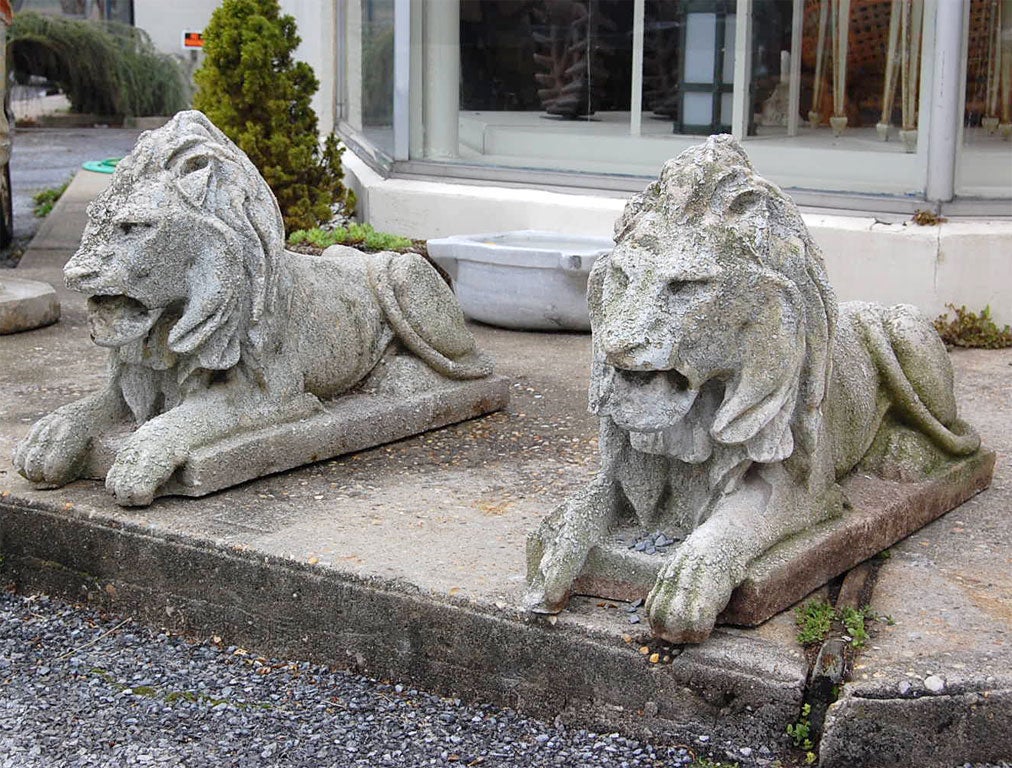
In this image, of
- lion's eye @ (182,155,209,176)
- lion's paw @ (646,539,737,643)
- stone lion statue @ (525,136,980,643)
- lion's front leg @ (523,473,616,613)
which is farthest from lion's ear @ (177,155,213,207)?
lion's paw @ (646,539,737,643)

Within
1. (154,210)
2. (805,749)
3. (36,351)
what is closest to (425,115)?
(36,351)

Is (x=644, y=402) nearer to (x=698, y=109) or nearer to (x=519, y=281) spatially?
(x=519, y=281)

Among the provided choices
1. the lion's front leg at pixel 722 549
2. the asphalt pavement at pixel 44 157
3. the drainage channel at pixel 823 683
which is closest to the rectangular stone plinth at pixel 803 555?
the lion's front leg at pixel 722 549

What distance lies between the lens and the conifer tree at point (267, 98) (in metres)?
8.23

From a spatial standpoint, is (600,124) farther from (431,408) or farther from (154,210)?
(154,210)

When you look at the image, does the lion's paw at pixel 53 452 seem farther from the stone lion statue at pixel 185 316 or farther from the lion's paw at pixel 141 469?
the lion's paw at pixel 141 469

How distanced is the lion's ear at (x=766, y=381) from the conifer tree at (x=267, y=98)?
205 inches

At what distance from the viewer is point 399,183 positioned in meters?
8.87

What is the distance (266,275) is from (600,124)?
13.7 ft

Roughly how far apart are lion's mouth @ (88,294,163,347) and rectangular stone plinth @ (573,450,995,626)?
1672 mm

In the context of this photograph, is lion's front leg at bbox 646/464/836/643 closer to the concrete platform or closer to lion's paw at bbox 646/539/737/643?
lion's paw at bbox 646/539/737/643

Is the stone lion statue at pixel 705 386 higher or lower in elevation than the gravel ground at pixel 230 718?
higher

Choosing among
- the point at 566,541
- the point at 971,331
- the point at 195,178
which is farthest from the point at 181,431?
the point at 971,331

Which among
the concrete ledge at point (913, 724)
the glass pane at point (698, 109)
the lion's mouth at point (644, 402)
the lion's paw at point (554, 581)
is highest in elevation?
the glass pane at point (698, 109)
